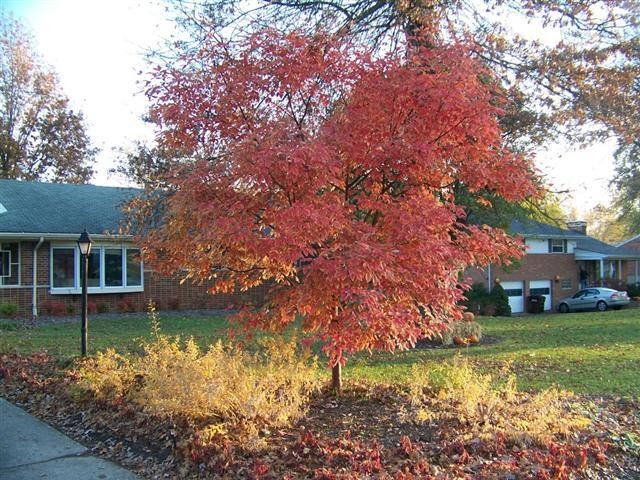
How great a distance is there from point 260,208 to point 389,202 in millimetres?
1318

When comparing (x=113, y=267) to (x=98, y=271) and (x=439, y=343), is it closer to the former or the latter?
(x=98, y=271)

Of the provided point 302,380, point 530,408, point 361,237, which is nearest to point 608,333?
point 530,408

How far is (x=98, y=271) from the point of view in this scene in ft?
65.5

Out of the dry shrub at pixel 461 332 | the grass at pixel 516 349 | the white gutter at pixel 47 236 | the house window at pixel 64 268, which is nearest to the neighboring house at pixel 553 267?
the grass at pixel 516 349

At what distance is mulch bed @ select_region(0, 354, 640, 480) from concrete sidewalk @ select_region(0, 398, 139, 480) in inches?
6.1

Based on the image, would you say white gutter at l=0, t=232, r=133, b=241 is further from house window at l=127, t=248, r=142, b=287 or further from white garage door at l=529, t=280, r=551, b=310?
white garage door at l=529, t=280, r=551, b=310

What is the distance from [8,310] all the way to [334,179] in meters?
15.0

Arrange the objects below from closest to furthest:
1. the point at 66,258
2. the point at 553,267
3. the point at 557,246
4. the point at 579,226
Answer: the point at 66,258 < the point at 553,267 < the point at 557,246 < the point at 579,226

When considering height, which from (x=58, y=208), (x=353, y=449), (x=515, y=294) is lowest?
(x=515, y=294)

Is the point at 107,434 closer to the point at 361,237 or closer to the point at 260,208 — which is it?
the point at 260,208

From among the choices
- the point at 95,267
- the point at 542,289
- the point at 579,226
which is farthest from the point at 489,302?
the point at 95,267

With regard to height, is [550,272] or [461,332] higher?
[550,272]

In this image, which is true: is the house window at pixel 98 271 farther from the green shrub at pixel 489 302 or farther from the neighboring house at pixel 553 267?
the neighboring house at pixel 553 267

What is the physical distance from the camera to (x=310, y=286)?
17.0 feet
